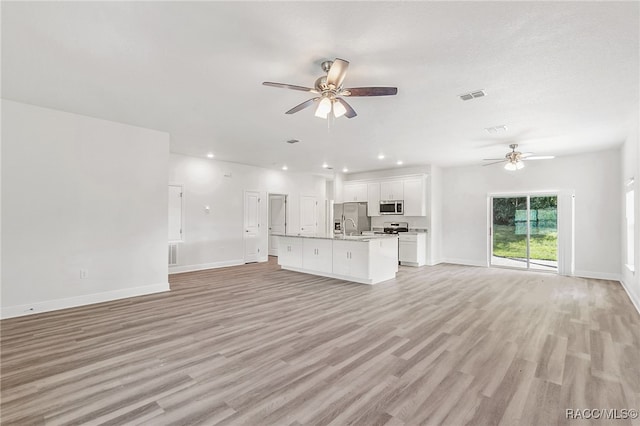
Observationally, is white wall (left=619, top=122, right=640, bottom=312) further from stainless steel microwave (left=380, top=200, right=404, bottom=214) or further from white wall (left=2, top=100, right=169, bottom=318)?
white wall (left=2, top=100, right=169, bottom=318)

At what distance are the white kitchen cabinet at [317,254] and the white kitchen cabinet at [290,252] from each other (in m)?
0.17

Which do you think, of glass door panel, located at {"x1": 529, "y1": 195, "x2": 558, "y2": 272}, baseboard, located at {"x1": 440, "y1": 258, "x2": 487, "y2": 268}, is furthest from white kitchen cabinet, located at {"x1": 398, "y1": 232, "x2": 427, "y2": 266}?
glass door panel, located at {"x1": 529, "y1": 195, "x2": 558, "y2": 272}

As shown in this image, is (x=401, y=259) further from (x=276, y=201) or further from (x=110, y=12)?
(x=110, y=12)

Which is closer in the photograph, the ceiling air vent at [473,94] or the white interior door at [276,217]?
the ceiling air vent at [473,94]

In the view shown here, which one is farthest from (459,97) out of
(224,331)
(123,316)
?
(123,316)

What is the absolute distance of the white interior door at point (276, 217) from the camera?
9945mm

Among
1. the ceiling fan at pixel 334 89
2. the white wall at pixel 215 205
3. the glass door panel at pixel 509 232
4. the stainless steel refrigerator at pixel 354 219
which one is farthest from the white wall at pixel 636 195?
the white wall at pixel 215 205

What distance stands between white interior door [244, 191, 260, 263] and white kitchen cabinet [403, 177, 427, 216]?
4.45m

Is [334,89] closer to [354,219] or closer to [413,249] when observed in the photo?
[413,249]

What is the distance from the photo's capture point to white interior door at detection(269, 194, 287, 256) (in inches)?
392

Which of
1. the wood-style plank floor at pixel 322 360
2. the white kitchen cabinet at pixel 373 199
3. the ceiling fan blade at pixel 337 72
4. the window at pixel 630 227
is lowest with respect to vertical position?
the wood-style plank floor at pixel 322 360

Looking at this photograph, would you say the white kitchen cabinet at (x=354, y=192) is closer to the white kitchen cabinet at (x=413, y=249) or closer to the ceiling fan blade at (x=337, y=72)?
the white kitchen cabinet at (x=413, y=249)

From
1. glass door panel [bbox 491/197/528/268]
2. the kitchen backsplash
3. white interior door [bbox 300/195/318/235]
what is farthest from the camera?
white interior door [bbox 300/195/318/235]

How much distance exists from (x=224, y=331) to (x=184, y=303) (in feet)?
4.99
